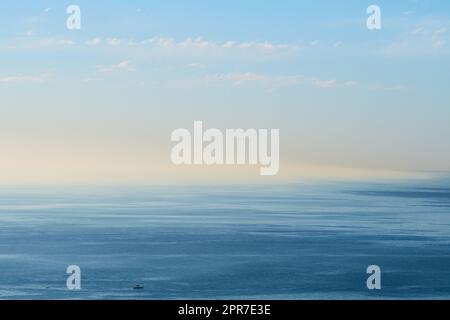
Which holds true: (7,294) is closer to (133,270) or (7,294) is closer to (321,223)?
(133,270)

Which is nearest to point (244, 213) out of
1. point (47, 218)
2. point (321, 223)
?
point (321, 223)

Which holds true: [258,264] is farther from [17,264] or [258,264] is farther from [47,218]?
[47,218]

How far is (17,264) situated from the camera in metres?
30.0

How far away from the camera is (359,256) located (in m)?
30.8

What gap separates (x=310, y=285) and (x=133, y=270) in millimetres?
7565

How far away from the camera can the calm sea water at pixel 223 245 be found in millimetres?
25375

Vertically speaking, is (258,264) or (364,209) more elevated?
(364,209)

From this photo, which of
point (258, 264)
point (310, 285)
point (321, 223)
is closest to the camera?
point (310, 285)

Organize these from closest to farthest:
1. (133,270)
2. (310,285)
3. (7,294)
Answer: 1. (7,294)
2. (310,285)
3. (133,270)

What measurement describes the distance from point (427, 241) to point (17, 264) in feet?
65.6

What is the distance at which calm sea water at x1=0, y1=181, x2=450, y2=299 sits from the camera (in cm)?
2538

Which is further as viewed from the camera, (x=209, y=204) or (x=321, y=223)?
(x=209, y=204)

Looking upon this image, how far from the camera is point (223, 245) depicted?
3303 cm
